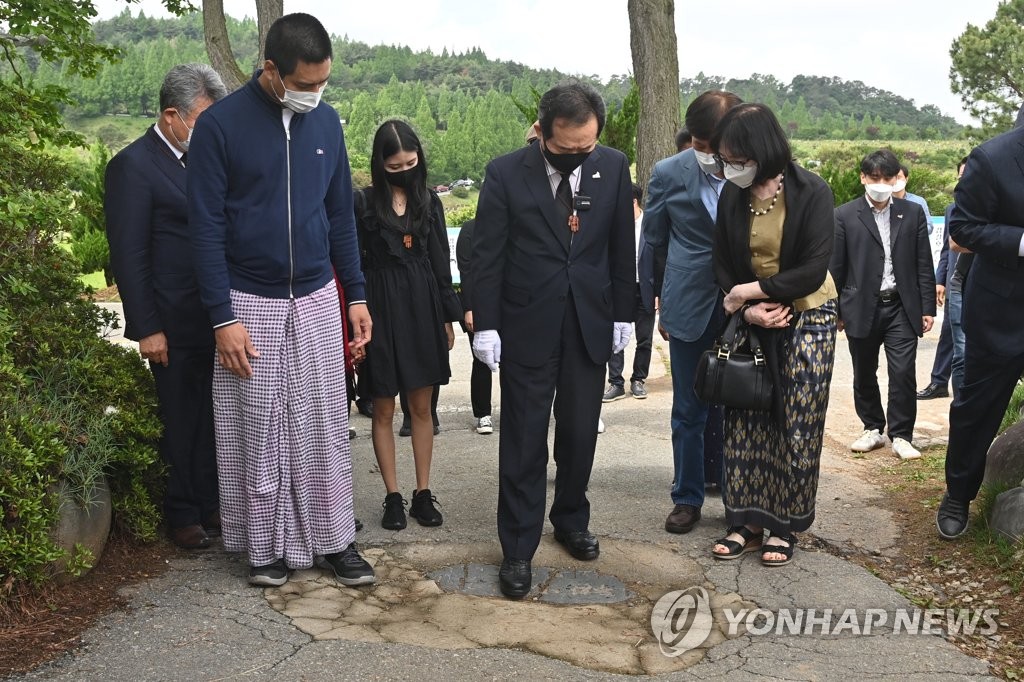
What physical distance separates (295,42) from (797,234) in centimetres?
228

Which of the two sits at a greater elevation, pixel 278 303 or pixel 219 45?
pixel 219 45

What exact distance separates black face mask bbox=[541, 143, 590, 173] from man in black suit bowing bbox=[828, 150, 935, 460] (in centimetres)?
323

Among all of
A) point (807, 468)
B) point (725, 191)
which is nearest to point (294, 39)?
point (725, 191)

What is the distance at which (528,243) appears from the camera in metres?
4.76

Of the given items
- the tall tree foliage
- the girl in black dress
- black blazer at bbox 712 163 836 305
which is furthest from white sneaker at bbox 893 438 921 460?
the tall tree foliage

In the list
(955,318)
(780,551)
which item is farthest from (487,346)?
(955,318)

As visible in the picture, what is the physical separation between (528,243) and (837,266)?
3.37 meters

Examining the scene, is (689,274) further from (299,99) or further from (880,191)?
(880,191)

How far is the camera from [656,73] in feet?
51.4

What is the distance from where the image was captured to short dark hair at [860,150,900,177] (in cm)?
730

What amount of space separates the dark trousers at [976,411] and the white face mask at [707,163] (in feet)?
4.80

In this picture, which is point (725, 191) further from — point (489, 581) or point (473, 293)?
point (489, 581)

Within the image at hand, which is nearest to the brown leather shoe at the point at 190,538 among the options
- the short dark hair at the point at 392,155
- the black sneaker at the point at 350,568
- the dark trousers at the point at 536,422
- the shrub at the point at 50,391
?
the shrub at the point at 50,391

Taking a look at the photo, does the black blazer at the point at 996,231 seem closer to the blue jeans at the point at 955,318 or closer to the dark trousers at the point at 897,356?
the dark trousers at the point at 897,356
